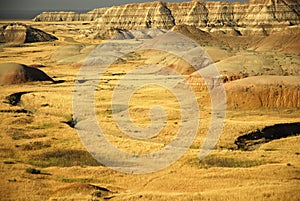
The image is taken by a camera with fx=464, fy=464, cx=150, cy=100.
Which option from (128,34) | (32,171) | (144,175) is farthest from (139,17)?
(32,171)

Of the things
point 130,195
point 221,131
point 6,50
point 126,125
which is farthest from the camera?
point 6,50

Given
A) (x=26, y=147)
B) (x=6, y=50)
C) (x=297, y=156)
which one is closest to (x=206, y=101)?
(x=297, y=156)

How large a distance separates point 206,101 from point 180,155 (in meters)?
19.0

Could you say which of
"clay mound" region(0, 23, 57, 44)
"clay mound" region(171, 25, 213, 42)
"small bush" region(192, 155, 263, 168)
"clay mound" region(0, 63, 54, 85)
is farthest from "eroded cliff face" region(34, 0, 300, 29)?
"small bush" region(192, 155, 263, 168)

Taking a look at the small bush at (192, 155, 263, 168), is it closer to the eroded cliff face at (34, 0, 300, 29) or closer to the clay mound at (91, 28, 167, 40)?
the eroded cliff face at (34, 0, 300, 29)

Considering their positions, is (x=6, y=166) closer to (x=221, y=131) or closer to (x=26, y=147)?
(x=26, y=147)

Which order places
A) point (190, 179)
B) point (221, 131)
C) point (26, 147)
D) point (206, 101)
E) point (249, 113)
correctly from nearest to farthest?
point (190, 179)
point (26, 147)
point (221, 131)
point (249, 113)
point (206, 101)

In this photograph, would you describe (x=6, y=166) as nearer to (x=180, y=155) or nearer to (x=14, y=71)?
(x=180, y=155)

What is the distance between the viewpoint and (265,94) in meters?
47.2

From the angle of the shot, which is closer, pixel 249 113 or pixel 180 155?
pixel 180 155

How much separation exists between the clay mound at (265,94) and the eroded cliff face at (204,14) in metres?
93.8

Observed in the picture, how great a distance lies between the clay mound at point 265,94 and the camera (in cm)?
4662

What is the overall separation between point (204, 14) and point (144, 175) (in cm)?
13892

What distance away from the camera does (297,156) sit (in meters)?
30.1
